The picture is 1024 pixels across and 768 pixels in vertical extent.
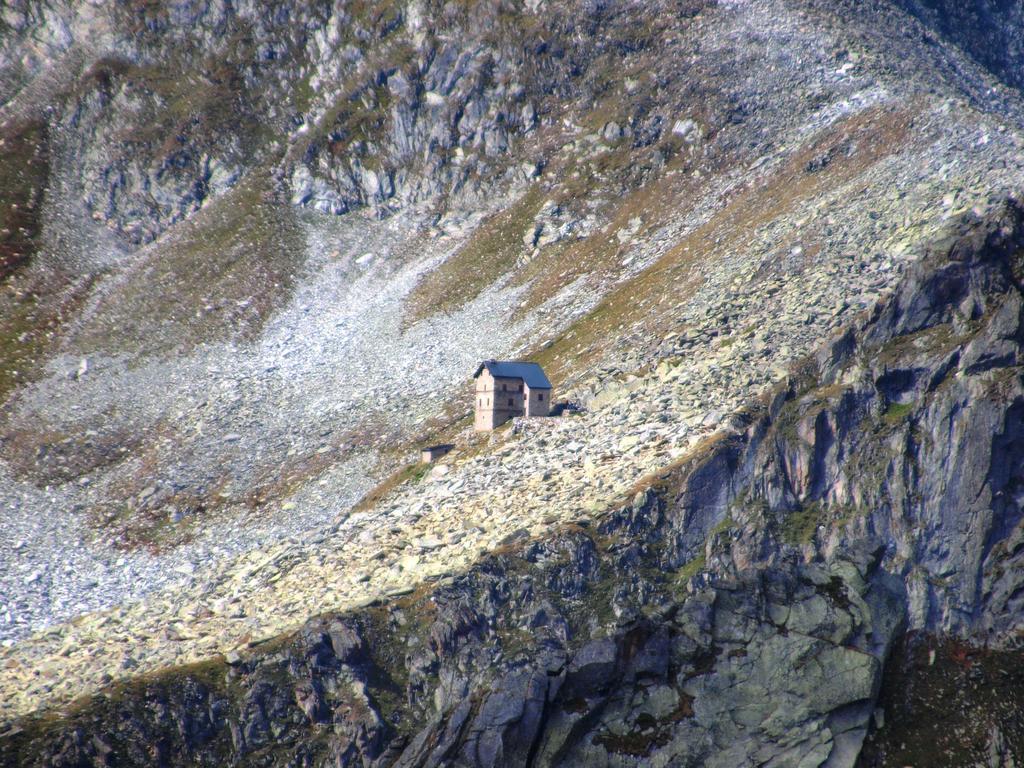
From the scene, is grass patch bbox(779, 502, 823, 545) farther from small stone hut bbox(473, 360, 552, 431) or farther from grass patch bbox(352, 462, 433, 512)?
grass patch bbox(352, 462, 433, 512)

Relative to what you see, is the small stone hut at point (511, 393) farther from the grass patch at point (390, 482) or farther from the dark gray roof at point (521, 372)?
the grass patch at point (390, 482)

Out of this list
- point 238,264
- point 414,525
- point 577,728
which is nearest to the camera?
point 577,728

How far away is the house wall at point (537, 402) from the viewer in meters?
61.6

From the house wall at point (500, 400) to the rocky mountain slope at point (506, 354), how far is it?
1.77 m

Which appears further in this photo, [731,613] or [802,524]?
[802,524]

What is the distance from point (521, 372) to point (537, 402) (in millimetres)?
2443

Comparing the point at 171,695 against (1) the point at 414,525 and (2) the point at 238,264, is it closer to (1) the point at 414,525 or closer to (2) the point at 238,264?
(1) the point at 414,525

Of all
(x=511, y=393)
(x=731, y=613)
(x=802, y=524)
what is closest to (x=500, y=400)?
(x=511, y=393)

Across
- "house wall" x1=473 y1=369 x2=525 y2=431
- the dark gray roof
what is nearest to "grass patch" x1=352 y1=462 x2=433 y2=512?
"house wall" x1=473 y1=369 x2=525 y2=431

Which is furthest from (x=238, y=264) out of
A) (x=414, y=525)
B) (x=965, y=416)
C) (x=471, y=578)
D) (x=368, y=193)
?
(x=965, y=416)

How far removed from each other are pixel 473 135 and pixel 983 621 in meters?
79.8

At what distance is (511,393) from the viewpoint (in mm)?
62844

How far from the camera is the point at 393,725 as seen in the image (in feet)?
132

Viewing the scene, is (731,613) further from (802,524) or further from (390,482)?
(390,482)
